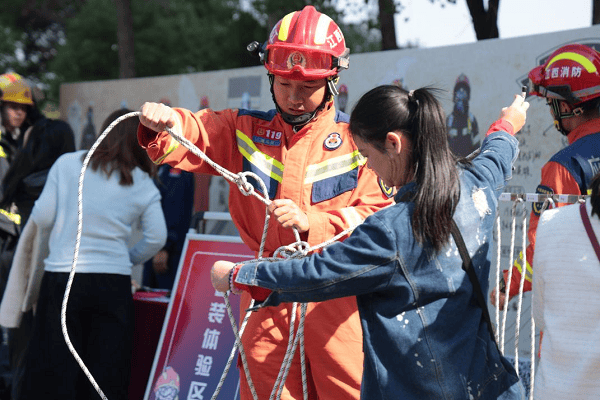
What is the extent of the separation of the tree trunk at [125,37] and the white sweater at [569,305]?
805cm

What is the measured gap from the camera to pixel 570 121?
312 centimetres

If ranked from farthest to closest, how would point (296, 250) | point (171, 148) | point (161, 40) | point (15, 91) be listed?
point (161, 40) → point (15, 91) → point (171, 148) → point (296, 250)

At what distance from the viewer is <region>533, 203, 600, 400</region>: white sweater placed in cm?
202

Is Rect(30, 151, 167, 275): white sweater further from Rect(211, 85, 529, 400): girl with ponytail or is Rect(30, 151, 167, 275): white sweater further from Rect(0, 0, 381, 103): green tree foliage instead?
Rect(0, 0, 381, 103): green tree foliage

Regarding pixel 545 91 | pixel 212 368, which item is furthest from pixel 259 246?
pixel 212 368

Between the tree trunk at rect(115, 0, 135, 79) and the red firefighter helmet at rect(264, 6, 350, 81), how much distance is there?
7.06 m

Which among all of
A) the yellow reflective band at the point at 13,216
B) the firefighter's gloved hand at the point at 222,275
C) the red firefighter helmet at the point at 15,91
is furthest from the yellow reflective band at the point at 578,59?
the red firefighter helmet at the point at 15,91

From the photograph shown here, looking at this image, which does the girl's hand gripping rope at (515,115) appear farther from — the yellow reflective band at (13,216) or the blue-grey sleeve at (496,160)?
the yellow reflective band at (13,216)

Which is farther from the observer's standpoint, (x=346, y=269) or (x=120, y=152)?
(x=120, y=152)

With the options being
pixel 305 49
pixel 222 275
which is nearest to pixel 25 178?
pixel 305 49

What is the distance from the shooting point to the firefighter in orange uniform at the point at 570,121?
2926 millimetres

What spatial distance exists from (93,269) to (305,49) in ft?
6.77

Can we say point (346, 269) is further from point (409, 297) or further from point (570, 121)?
point (570, 121)

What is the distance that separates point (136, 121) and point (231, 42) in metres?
7.48
